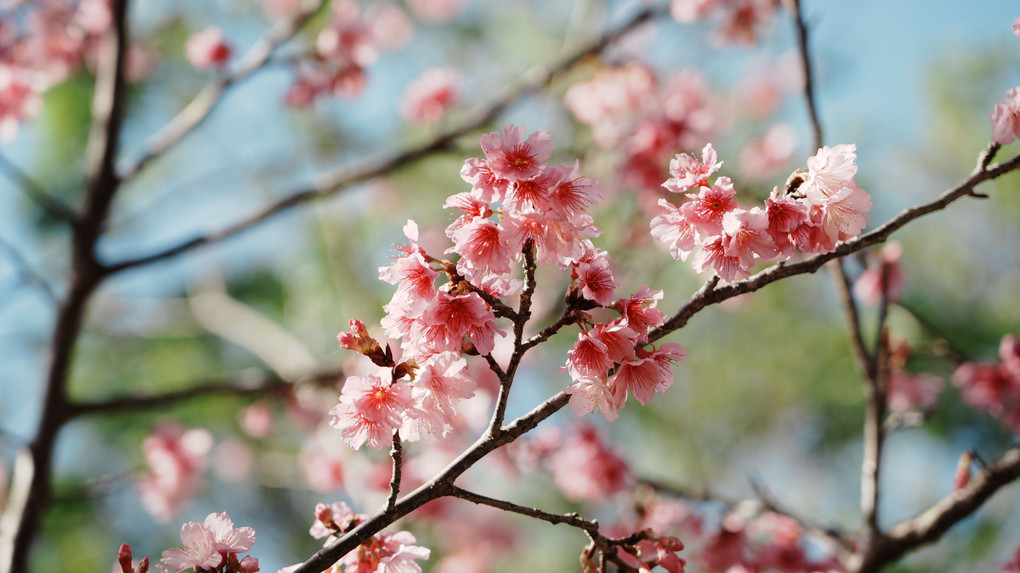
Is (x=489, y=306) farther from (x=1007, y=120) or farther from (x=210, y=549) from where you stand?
(x=1007, y=120)

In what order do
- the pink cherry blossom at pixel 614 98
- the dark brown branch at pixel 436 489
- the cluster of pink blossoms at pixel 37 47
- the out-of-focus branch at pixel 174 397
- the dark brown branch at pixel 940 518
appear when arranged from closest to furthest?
1. the dark brown branch at pixel 436 489
2. the dark brown branch at pixel 940 518
3. the out-of-focus branch at pixel 174 397
4. the cluster of pink blossoms at pixel 37 47
5. the pink cherry blossom at pixel 614 98

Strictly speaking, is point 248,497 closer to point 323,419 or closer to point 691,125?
point 323,419

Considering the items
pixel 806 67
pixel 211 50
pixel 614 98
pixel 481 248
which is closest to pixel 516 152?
pixel 481 248

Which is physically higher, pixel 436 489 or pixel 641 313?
pixel 641 313

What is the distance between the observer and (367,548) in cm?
101

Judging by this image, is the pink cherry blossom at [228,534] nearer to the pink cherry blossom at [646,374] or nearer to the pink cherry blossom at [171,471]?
the pink cherry blossom at [646,374]

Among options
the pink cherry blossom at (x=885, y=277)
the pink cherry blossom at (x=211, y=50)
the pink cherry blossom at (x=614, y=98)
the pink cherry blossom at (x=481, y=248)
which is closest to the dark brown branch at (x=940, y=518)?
the pink cherry blossom at (x=885, y=277)

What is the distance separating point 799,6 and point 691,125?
1.41 m

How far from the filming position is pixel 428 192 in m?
5.96

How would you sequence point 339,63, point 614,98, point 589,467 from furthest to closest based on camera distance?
point 614,98 → point 339,63 → point 589,467

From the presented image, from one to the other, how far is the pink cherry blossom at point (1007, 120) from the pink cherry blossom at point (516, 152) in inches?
25.0

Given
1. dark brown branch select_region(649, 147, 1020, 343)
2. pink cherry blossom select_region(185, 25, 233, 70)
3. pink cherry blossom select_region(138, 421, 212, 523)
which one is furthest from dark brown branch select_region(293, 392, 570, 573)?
pink cherry blossom select_region(185, 25, 233, 70)

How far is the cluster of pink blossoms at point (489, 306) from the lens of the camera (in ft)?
2.97

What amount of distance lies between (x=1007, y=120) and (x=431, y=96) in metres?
2.86
